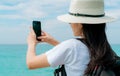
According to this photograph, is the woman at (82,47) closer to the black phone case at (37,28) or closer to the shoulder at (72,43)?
the shoulder at (72,43)

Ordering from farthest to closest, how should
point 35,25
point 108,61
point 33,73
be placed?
point 33,73, point 35,25, point 108,61

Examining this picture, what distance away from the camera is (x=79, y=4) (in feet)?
7.86

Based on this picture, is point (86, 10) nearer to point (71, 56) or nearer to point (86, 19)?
point (86, 19)

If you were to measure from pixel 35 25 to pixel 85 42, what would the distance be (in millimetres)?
314

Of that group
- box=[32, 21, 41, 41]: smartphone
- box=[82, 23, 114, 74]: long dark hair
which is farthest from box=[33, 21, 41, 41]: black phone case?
box=[82, 23, 114, 74]: long dark hair

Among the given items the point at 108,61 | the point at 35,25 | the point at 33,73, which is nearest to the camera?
the point at 108,61

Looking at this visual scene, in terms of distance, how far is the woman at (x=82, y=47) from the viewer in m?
2.33

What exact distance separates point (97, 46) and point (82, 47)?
0.07 m

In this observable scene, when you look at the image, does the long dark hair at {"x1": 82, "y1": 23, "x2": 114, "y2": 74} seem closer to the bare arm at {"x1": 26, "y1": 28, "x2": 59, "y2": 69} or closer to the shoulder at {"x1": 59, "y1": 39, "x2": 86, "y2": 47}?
the shoulder at {"x1": 59, "y1": 39, "x2": 86, "y2": 47}

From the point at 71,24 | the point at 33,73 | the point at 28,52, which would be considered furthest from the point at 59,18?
the point at 33,73

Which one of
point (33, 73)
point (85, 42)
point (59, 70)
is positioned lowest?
point (33, 73)

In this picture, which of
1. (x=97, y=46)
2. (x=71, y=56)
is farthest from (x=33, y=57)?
(x=97, y=46)

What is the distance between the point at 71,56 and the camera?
234 centimetres

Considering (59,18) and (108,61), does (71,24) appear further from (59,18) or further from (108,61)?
(108,61)
